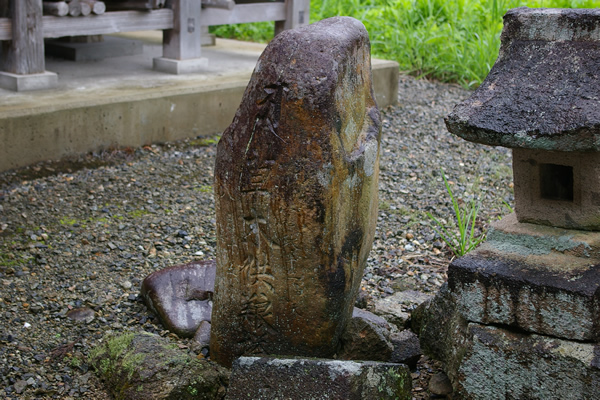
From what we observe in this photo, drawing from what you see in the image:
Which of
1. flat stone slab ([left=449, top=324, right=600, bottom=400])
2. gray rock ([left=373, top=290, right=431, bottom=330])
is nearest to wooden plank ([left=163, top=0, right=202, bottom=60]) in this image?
gray rock ([left=373, top=290, right=431, bottom=330])

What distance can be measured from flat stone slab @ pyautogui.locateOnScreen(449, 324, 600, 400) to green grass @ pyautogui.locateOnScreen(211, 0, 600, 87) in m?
6.21

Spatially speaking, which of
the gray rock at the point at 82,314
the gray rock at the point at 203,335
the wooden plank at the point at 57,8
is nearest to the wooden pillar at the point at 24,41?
the wooden plank at the point at 57,8

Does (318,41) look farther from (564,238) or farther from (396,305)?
(396,305)

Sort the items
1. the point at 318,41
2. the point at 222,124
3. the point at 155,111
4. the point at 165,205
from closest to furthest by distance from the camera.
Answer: the point at 318,41
the point at 165,205
the point at 155,111
the point at 222,124

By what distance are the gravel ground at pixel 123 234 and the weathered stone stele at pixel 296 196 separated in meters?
0.54

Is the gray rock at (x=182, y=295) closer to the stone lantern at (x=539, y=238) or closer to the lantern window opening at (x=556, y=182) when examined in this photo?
the stone lantern at (x=539, y=238)

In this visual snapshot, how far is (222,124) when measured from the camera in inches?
271

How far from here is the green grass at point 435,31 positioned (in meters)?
8.77

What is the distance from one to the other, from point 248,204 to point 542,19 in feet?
4.14

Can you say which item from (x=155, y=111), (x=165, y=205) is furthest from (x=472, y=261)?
(x=155, y=111)

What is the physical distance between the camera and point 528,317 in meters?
2.62

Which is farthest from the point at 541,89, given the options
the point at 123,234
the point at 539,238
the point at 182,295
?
the point at 123,234

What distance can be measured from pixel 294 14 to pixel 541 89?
5.81m

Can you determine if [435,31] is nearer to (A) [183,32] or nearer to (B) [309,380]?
(A) [183,32]
